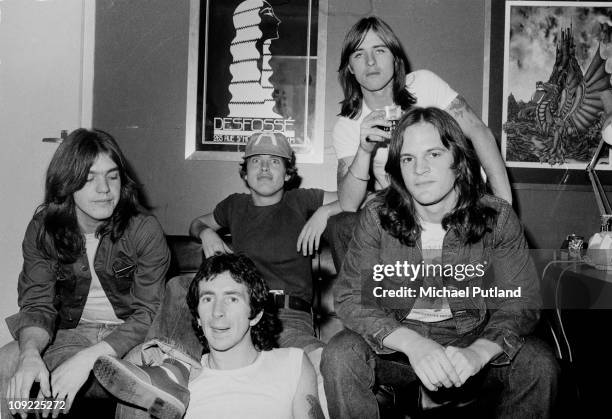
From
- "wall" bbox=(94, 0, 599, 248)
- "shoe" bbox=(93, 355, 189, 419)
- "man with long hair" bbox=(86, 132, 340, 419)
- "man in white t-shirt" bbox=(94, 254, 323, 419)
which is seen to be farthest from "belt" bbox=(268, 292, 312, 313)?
"wall" bbox=(94, 0, 599, 248)

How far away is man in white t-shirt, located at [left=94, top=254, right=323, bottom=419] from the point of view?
1.46 m

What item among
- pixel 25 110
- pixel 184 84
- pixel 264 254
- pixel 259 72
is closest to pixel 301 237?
pixel 264 254

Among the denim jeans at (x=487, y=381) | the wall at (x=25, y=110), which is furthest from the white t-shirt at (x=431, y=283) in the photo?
the wall at (x=25, y=110)

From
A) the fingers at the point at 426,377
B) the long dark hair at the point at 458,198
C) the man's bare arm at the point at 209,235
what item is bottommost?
the fingers at the point at 426,377

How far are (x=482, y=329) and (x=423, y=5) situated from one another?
7.31 feet

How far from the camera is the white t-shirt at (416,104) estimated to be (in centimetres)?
239

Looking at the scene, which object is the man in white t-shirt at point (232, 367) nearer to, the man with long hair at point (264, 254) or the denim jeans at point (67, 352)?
the man with long hair at point (264, 254)

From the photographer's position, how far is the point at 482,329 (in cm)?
168

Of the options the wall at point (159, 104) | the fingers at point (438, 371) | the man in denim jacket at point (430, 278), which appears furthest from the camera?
the wall at point (159, 104)

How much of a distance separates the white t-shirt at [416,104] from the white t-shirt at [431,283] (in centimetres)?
61

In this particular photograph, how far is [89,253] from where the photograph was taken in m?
1.98

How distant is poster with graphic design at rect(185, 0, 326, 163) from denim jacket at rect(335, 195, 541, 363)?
63.2 inches

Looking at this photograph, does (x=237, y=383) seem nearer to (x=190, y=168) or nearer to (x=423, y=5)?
(x=190, y=168)

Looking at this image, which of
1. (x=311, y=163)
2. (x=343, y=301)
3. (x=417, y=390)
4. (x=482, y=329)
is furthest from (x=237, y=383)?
(x=311, y=163)
